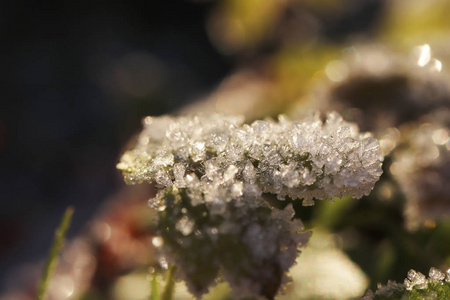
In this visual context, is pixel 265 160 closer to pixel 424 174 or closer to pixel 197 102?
pixel 424 174

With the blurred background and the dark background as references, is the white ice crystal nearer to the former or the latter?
Result: the blurred background

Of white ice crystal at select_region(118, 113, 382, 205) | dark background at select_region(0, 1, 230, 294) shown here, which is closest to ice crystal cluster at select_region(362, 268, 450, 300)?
white ice crystal at select_region(118, 113, 382, 205)

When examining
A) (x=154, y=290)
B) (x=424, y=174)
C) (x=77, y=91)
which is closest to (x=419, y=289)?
(x=154, y=290)

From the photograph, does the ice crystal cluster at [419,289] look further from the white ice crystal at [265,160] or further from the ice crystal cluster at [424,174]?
the ice crystal cluster at [424,174]

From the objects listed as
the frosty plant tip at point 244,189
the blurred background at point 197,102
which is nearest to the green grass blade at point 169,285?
the frosty plant tip at point 244,189

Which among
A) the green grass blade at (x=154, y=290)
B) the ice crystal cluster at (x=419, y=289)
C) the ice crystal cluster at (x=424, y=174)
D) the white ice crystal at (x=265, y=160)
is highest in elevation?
the ice crystal cluster at (x=424, y=174)

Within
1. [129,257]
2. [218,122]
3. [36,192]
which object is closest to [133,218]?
[129,257]
